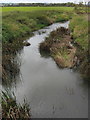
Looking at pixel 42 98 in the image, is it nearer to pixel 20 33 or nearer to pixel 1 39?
pixel 1 39

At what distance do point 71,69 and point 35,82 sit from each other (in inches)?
108

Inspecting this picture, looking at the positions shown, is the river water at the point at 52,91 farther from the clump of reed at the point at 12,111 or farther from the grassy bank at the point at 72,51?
the clump of reed at the point at 12,111

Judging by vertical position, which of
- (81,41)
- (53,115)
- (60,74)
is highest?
(81,41)

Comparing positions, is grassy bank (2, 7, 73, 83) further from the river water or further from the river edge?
the river edge

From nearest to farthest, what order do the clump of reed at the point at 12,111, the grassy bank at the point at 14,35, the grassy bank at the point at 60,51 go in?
the clump of reed at the point at 12,111, the grassy bank at the point at 14,35, the grassy bank at the point at 60,51

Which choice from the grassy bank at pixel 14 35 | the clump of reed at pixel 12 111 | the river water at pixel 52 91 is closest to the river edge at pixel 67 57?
the river water at pixel 52 91

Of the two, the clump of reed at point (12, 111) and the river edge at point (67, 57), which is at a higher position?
the river edge at point (67, 57)

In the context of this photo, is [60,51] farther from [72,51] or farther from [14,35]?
[14,35]

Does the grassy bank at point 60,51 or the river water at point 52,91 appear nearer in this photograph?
the river water at point 52,91

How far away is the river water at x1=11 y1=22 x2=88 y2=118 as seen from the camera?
9031 mm

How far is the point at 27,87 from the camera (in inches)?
446

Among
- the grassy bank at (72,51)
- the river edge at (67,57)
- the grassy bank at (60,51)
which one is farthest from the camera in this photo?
the grassy bank at (60,51)

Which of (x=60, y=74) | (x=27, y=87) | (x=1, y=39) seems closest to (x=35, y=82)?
(x=27, y=87)

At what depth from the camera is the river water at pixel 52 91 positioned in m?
9.03
